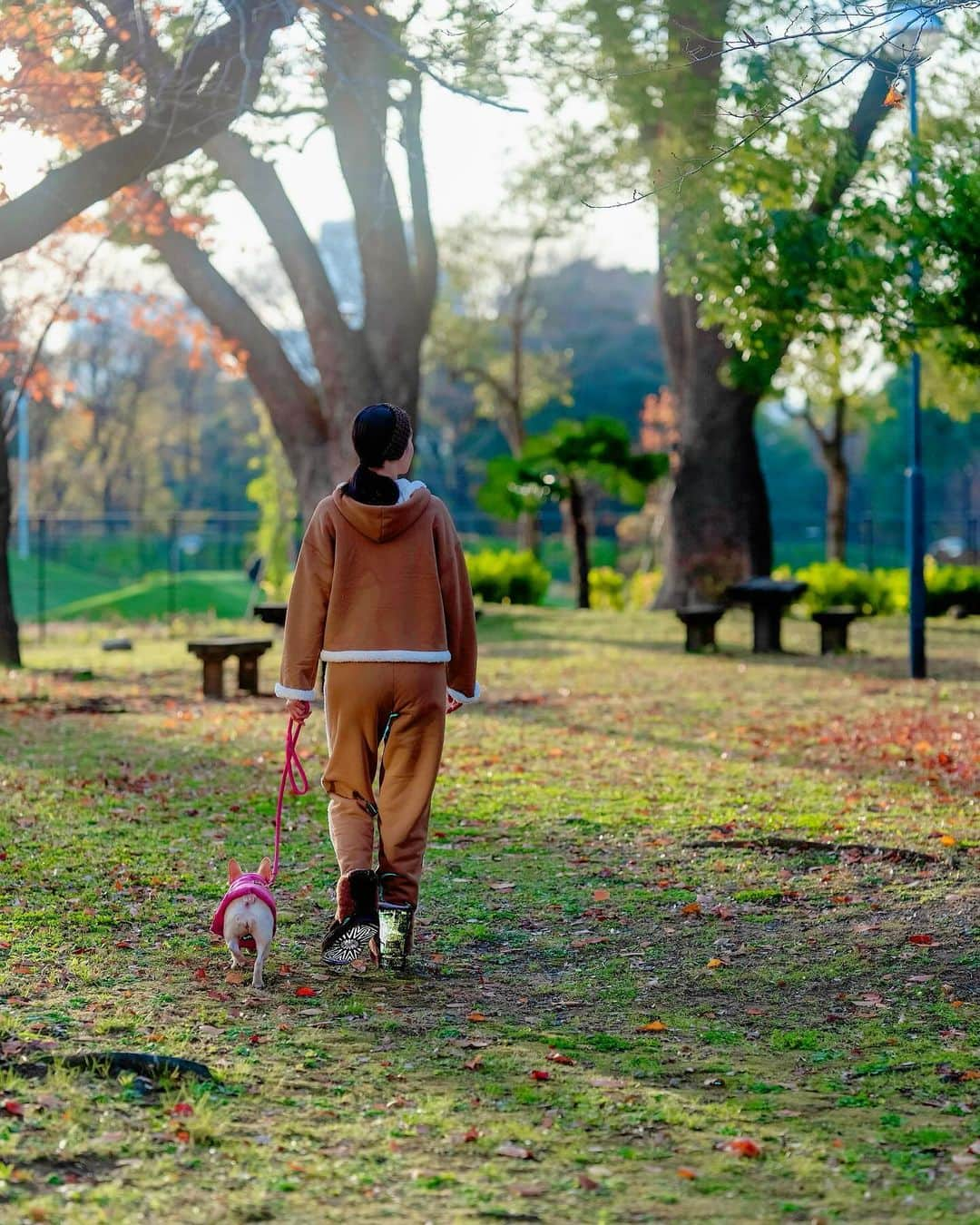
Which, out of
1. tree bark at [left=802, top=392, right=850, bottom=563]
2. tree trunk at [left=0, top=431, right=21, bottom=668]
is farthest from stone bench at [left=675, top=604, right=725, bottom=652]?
tree bark at [left=802, top=392, right=850, bottom=563]

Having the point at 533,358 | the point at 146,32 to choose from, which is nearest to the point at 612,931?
the point at 146,32

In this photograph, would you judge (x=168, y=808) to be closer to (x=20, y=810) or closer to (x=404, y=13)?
(x=20, y=810)

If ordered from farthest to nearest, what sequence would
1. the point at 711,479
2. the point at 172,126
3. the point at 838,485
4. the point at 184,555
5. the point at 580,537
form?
the point at 184,555 < the point at 838,485 < the point at 580,537 < the point at 711,479 < the point at 172,126

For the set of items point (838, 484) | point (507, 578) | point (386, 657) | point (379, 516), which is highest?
point (838, 484)

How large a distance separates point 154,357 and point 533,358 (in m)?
15.1

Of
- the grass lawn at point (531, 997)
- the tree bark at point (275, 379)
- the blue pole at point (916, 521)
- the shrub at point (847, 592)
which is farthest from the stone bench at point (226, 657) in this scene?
the shrub at point (847, 592)

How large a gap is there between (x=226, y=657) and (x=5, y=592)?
14.0 ft

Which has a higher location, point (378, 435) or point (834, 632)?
point (378, 435)

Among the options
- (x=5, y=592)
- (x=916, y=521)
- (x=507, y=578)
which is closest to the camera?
(x=916, y=521)

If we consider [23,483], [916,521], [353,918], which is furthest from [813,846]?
[23,483]

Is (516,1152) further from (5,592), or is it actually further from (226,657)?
(5,592)

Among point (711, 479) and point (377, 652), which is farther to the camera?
point (711, 479)

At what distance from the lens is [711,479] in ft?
68.7

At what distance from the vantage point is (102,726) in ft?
38.2
